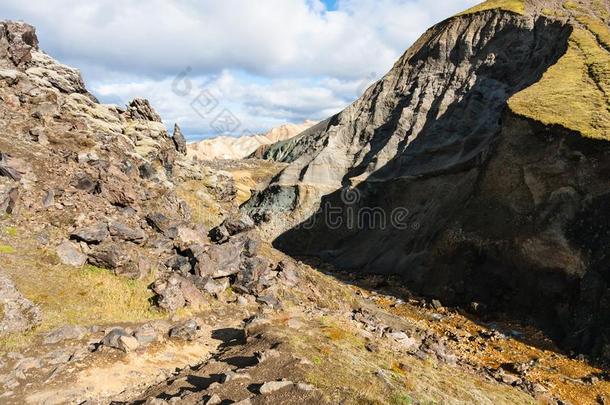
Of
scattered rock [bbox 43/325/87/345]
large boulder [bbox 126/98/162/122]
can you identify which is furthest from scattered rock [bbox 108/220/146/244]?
large boulder [bbox 126/98/162/122]

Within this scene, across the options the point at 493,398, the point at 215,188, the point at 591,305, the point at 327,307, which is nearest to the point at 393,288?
the point at 327,307

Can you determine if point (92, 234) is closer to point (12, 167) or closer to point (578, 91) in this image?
point (12, 167)

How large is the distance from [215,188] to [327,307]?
80.6 ft

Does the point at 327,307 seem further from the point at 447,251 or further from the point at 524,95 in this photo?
the point at 524,95


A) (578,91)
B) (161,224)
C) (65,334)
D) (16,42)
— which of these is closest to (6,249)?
(65,334)

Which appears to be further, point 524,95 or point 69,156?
point 524,95

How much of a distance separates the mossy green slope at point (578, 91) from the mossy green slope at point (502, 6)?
8.84 metres

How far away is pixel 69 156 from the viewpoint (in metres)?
25.0

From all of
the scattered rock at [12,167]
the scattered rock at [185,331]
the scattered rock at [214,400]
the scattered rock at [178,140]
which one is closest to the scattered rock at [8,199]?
the scattered rock at [12,167]

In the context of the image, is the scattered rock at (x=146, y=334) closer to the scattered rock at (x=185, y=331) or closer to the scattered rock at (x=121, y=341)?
the scattered rock at (x=121, y=341)

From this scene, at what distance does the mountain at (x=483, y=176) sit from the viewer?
23859 millimetres

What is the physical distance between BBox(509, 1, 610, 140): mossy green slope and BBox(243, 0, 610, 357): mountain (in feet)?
0.41

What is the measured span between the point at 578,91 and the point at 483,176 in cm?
858

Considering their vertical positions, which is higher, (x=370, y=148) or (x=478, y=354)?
(x=370, y=148)
